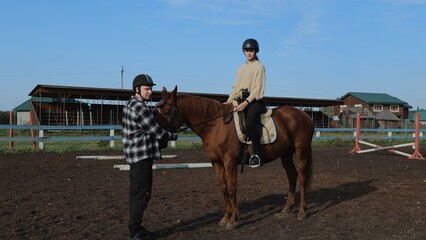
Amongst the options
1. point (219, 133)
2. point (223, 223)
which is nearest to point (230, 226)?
point (223, 223)

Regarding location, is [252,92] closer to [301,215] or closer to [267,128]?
[267,128]

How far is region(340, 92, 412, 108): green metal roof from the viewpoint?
71.2 meters

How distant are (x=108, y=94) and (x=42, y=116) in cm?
649

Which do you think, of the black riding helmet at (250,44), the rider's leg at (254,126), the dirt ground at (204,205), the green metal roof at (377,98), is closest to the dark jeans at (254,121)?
the rider's leg at (254,126)

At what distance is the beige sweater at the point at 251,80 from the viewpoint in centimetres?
571

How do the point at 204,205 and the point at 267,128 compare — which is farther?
the point at 204,205

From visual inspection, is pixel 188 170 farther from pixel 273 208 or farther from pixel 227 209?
pixel 227 209

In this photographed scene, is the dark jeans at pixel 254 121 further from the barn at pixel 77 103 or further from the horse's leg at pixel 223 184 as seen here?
the barn at pixel 77 103

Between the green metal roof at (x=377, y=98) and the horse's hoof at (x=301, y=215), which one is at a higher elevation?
the green metal roof at (x=377, y=98)

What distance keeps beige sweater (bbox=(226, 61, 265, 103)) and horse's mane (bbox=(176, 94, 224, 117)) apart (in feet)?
1.46

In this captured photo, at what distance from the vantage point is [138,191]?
4742mm

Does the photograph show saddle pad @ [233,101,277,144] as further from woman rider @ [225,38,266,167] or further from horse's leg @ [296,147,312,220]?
horse's leg @ [296,147,312,220]

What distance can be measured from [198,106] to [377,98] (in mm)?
74816

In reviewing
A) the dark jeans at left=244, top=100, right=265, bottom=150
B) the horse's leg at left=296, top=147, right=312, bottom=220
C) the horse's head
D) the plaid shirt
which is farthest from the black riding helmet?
the plaid shirt
